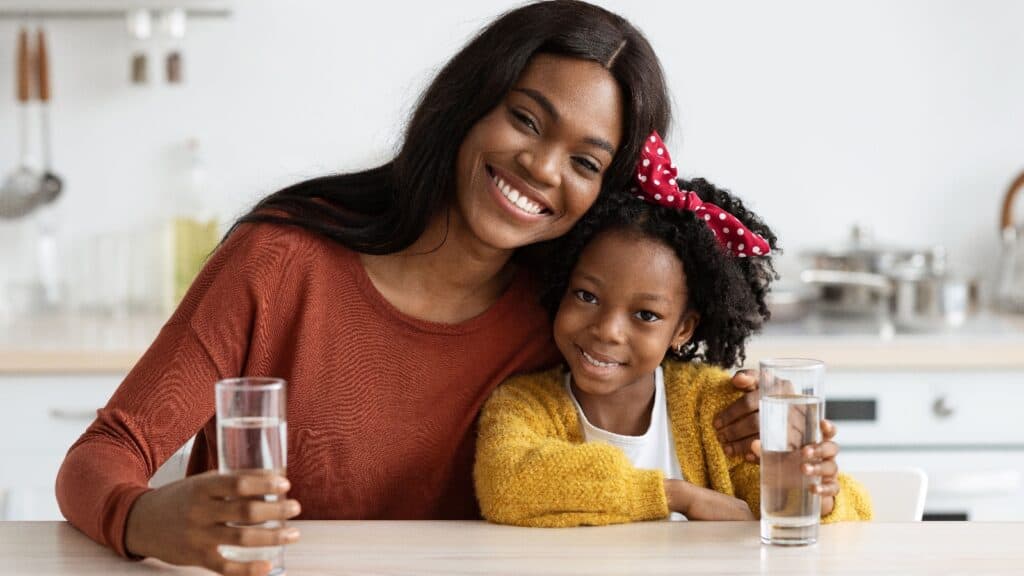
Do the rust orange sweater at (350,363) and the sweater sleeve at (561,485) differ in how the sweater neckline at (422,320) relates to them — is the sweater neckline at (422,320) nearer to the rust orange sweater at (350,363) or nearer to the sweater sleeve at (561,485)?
the rust orange sweater at (350,363)

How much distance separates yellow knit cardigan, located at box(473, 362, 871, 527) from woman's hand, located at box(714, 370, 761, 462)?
3cm

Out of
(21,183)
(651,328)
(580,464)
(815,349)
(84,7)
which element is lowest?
(815,349)

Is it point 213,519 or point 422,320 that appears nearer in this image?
point 213,519

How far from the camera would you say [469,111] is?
1.57 meters

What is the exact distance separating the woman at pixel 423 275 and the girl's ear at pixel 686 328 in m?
0.16

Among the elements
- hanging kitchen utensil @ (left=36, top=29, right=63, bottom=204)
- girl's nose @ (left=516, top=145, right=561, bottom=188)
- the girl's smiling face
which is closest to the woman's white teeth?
the girl's smiling face

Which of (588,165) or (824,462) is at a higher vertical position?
(588,165)

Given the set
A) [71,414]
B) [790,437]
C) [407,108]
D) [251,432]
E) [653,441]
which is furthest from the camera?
[407,108]

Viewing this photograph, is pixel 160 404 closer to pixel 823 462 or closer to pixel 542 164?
pixel 542 164

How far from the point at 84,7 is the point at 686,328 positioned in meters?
1.99

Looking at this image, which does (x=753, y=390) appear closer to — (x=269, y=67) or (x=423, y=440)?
(x=423, y=440)

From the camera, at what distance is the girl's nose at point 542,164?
1526 mm

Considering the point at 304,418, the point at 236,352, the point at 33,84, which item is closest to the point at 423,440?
the point at 304,418

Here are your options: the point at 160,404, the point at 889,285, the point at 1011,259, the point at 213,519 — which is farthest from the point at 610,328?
the point at 1011,259
